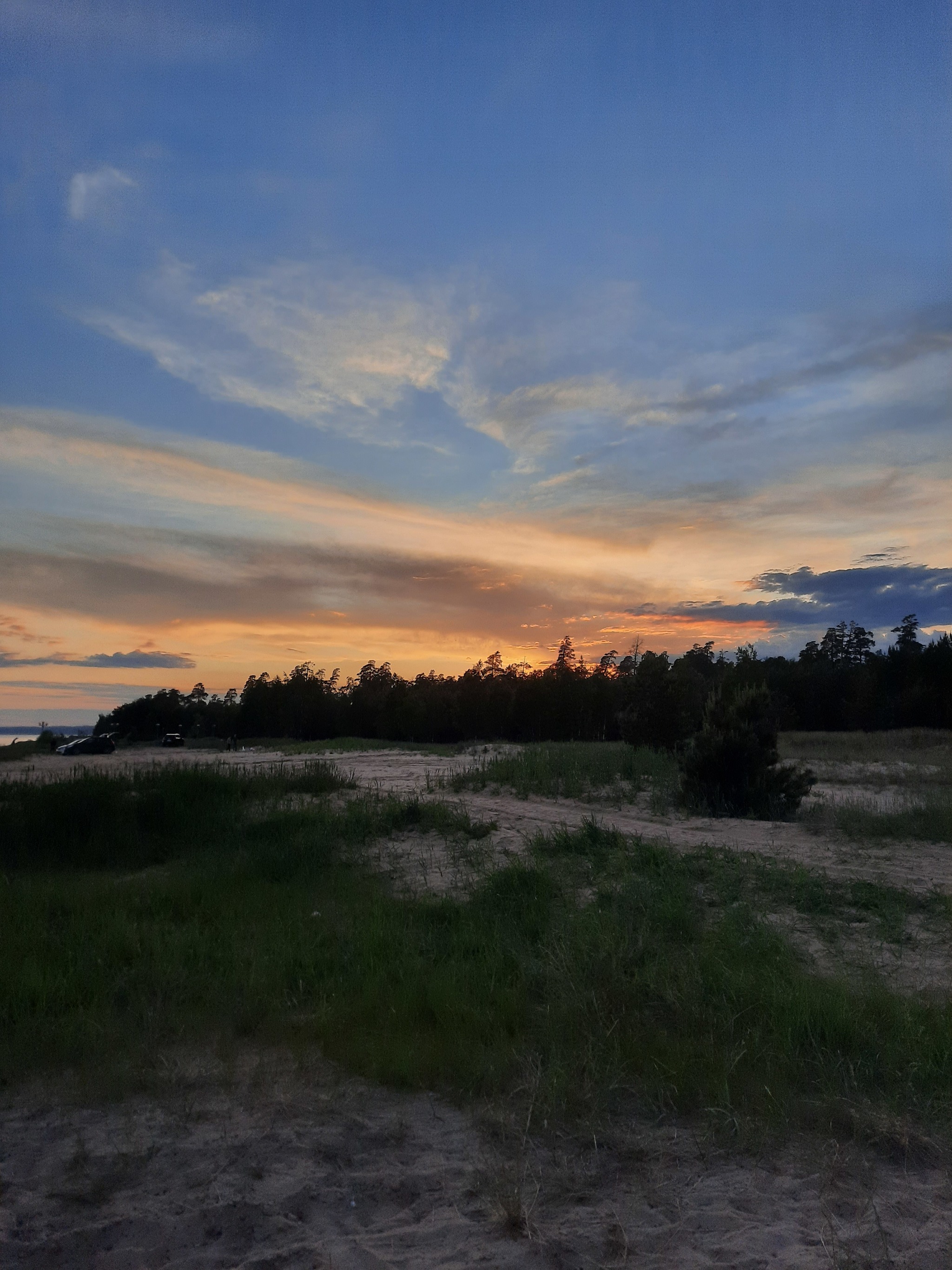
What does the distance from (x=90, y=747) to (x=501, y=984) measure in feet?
101

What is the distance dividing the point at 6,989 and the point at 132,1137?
7.03 feet

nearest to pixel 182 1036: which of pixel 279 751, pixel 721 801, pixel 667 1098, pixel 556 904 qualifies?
pixel 667 1098

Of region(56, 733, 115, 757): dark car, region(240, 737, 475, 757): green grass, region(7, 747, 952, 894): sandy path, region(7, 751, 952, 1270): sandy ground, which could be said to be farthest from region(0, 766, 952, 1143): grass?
region(56, 733, 115, 757): dark car

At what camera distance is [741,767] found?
48.8 feet

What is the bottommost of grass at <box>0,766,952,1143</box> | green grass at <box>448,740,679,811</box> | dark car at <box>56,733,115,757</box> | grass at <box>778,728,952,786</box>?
grass at <box>0,766,952,1143</box>

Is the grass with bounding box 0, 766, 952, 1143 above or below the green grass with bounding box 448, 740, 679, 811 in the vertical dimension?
below

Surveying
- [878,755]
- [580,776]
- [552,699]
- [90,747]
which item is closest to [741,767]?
[580,776]

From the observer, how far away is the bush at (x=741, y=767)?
14320 mm

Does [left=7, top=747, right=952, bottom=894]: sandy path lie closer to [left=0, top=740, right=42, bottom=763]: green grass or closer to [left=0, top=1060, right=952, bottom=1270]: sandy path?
[left=0, top=1060, right=952, bottom=1270]: sandy path

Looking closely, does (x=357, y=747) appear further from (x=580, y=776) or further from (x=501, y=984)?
(x=501, y=984)

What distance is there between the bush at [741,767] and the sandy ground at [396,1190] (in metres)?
10.6

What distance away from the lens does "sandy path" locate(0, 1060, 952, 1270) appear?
3.33 metres

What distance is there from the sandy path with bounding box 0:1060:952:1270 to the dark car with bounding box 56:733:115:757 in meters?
29.9

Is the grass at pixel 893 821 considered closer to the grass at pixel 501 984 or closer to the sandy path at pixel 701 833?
the sandy path at pixel 701 833
